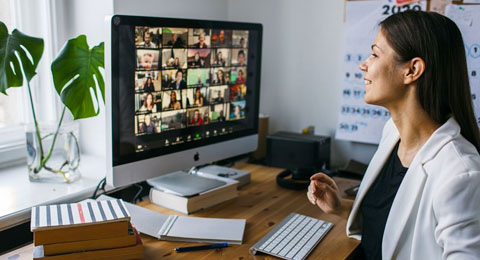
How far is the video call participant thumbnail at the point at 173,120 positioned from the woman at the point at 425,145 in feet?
2.03

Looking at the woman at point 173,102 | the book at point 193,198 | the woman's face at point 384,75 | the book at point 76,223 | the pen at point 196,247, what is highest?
the woman's face at point 384,75

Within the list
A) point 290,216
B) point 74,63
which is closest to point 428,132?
point 290,216

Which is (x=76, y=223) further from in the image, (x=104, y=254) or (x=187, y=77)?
(x=187, y=77)

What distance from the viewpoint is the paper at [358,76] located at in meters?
1.96

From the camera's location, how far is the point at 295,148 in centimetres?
203

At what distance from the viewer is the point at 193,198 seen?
4.91ft

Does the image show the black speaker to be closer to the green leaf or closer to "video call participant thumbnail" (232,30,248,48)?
"video call participant thumbnail" (232,30,248,48)

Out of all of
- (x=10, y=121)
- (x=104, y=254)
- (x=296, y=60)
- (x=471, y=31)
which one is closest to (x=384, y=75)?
(x=471, y=31)

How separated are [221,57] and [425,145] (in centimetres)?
79

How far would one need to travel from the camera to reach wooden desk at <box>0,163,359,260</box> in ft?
4.05

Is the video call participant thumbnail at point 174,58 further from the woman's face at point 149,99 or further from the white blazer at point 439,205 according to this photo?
the white blazer at point 439,205

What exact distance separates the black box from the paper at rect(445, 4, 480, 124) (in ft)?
2.07

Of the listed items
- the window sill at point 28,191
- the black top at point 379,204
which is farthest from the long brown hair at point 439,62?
the window sill at point 28,191

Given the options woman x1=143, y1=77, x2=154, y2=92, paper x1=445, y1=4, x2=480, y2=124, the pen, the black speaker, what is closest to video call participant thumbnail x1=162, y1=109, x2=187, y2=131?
woman x1=143, y1=77, x2=154, y2=92
